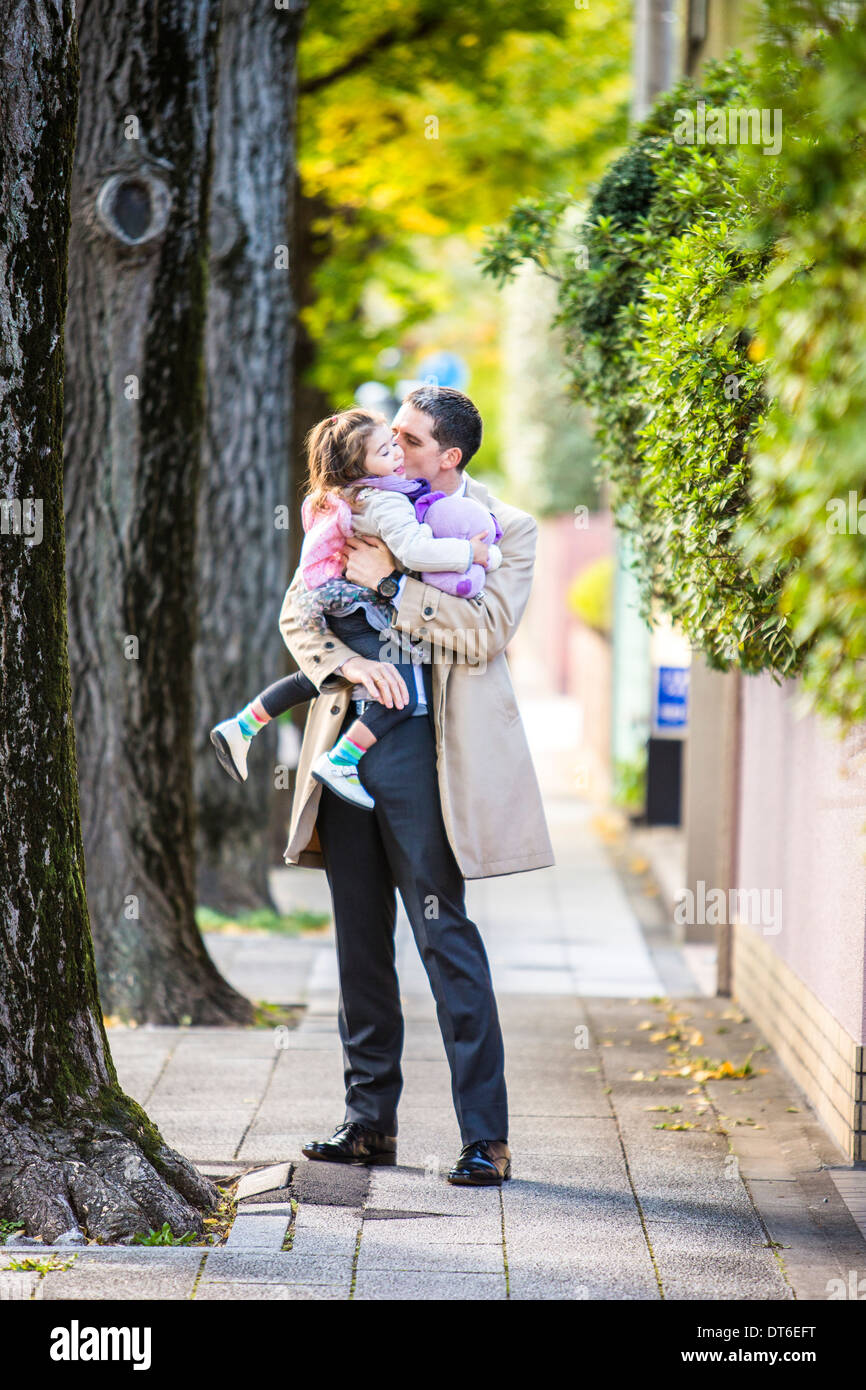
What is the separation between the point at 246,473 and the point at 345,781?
475cm

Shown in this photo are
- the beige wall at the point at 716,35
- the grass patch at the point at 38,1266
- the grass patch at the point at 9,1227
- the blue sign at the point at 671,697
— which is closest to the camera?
the grass patch at the point at 38,1266

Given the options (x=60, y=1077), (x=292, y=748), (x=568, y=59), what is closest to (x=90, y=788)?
(x=60, y=1077)

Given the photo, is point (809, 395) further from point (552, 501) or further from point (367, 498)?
point (552, 501)

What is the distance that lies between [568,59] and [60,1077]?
13332 mm

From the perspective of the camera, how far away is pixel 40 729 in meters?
4.00

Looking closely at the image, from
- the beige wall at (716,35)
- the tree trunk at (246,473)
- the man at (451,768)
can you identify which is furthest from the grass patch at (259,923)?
the beige wall at (716,35)

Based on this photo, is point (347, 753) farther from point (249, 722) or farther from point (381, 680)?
point (249, 722)

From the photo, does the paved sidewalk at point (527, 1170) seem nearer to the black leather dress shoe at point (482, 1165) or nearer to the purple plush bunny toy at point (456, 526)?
the black leather dress shoe at point (482, 1165)

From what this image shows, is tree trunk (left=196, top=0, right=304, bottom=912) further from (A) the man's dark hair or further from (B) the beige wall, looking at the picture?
(A) the man's dark hair

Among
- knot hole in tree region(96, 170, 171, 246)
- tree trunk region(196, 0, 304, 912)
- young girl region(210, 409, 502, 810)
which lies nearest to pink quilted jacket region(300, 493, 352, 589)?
young girl region(210, 409, 502, 810)

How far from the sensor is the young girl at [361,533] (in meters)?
4.24

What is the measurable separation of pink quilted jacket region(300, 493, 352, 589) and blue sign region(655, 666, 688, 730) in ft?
20.5

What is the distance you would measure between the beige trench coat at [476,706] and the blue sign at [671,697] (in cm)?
610

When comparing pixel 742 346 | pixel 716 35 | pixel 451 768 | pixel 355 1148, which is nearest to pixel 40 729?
pixel 451 768
